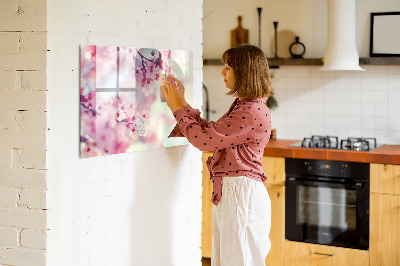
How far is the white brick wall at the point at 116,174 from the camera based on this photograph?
240 cm

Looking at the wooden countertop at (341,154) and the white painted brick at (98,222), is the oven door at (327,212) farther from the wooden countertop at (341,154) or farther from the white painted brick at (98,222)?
the white painted brick at (98,222)

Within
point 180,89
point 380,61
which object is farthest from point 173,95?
point 380,61

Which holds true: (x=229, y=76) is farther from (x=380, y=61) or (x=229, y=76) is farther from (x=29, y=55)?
(x=380, y=61)

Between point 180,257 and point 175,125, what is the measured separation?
727 millimetres

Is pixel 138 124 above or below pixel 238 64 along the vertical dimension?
below

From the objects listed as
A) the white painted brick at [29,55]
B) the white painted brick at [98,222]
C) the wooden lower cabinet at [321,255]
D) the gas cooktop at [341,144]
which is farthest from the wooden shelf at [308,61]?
the white painted brick at [29,55]

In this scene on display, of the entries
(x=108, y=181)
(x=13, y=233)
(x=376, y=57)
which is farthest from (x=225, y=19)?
(x=13, y=233)

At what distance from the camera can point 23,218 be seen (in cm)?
244

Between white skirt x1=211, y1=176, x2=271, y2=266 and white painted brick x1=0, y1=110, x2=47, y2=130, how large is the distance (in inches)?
37.6

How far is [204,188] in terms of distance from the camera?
4.87 m

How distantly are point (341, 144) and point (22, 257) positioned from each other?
2.71m

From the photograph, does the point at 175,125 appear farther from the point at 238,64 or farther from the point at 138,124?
the point at 238,64

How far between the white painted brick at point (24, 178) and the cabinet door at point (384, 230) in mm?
2560

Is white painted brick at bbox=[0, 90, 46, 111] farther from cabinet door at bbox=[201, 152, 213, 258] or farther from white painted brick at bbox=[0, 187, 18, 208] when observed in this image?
cabinet door at bbox=[201, 152, 213, 258]
